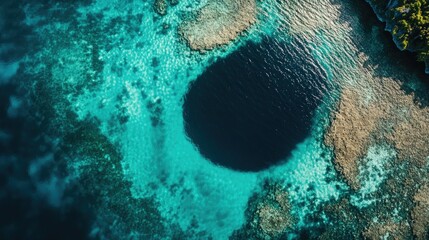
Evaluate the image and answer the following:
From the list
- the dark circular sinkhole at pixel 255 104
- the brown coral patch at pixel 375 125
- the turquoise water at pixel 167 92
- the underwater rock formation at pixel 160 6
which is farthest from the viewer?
the underwater rock formation at pixel 160 6

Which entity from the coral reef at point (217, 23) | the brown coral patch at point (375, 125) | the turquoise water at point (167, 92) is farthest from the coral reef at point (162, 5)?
the brown coral patch at point (375, 125)

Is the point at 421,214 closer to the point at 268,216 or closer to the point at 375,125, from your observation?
the point at 375,125

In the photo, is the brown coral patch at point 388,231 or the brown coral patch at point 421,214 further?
the brown coral patch at point 421,214

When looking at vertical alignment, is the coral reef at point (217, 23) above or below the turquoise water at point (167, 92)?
above

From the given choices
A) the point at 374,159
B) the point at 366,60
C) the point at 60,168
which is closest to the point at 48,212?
the point at 60,168

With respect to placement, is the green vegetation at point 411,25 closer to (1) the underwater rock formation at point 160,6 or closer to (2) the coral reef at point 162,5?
(2) the coral reef at point 162,5

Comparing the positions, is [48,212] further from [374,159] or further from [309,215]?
[374,159]

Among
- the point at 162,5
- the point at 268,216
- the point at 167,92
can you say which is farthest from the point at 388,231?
the point at 162,5
